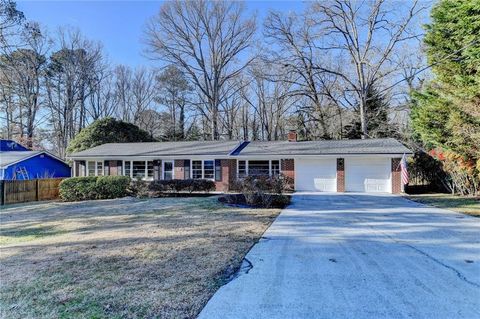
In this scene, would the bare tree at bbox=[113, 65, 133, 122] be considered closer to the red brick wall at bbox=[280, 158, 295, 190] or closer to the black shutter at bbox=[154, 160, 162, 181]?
the black shutter at bbox=[154, 160, 162, 181]

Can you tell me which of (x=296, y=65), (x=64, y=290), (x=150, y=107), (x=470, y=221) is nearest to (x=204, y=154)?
(x=296, y=65)

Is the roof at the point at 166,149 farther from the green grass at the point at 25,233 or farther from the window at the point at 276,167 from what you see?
the green grass at the point at 25,233

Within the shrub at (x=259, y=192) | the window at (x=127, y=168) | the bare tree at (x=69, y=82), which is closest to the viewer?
the shrub at (x=259, y=192)

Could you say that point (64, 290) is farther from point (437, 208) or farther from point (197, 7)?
point (197, 7)

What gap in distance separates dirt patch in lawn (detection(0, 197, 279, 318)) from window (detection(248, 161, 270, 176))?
10.6m

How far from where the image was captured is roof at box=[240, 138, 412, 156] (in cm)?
1884

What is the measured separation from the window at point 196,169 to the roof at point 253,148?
691 millimetres

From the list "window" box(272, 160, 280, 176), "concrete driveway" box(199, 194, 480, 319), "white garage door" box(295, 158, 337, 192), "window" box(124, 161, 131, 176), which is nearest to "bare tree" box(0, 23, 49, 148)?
"window" box(124, 161, 131, 176)

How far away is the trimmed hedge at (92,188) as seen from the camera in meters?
18.0

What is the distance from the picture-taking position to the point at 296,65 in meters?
28.3

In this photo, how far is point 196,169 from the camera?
71.4 feet

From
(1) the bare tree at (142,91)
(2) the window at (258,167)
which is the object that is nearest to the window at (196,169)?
(2) the window at (258,167)

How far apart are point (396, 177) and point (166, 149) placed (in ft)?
49.3

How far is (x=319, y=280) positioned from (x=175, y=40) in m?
32.2
